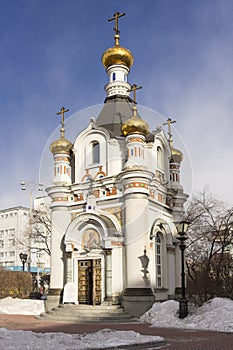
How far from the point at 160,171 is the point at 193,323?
7.69 meters

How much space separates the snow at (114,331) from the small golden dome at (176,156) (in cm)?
760

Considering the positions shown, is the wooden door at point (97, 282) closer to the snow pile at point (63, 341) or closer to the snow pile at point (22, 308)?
the snow pile at point (22, 308)

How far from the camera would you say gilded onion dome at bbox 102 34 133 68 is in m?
21.6

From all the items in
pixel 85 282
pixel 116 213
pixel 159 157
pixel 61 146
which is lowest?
pixel 85 282

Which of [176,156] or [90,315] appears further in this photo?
[176,156]

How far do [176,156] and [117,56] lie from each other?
5788 millimetres

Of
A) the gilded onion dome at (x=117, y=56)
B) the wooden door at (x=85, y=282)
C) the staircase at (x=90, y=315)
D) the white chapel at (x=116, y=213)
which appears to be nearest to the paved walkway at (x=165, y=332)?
the staircase at (x=90, y=315)

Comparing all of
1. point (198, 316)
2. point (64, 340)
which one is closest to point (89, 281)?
point (198, 316)

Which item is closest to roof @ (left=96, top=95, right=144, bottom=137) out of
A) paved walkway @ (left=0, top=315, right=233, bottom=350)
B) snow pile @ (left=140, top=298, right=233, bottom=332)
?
snow pile @ (left=140, top=298, right=233, bottom=332)

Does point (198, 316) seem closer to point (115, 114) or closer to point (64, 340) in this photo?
point (64, 340)

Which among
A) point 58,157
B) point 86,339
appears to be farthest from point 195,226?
point 86,339

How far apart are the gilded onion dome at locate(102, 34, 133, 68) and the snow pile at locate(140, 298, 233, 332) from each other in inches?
478

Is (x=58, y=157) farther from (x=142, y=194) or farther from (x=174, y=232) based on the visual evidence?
(x=174, y=232)

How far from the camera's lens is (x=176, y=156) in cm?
2069
